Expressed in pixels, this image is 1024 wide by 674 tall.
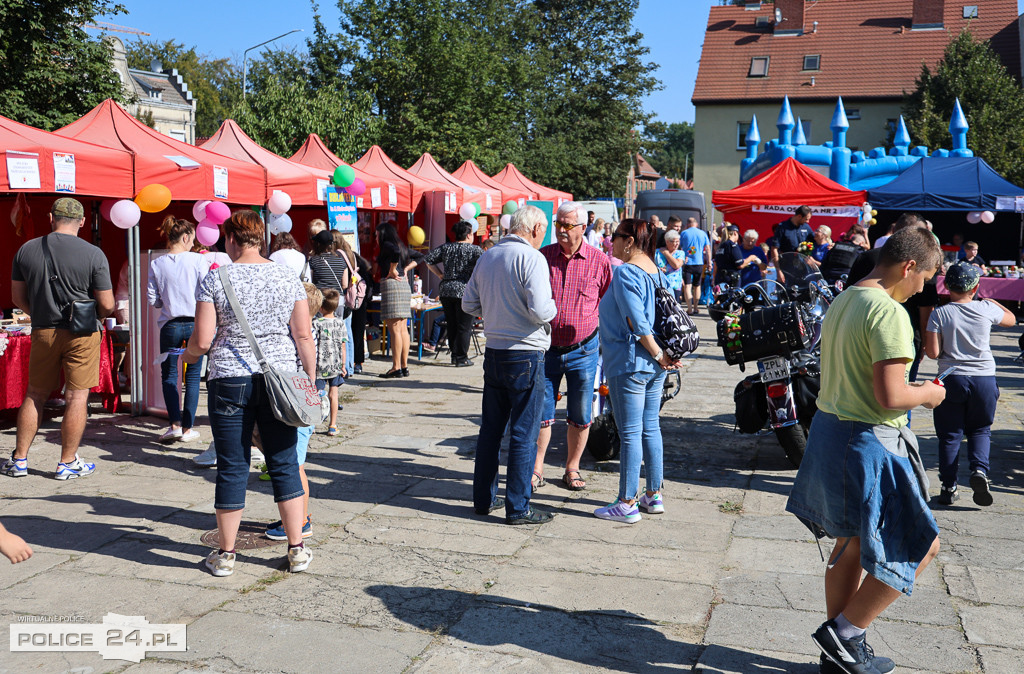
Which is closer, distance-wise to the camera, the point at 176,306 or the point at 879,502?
the point at 879,502

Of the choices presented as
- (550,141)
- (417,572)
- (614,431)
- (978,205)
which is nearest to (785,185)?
(978,205)

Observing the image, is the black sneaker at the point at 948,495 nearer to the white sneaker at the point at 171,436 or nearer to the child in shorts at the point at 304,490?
the child in shorts at the point at 304,490

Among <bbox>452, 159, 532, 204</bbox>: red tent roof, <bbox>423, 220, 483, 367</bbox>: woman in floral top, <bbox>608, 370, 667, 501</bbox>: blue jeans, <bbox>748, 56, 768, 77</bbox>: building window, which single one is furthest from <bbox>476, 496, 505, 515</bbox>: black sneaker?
<bbox>748, 56, 768, 77</bbox>: building window

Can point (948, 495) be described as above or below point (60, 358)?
below

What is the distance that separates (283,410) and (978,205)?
15.2m

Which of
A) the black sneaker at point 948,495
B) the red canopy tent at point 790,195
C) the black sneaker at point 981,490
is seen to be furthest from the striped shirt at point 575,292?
the red canopy tent at point 790,195

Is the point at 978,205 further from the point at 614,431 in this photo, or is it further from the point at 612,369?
the point at 612,369

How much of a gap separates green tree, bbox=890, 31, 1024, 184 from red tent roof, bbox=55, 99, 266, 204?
30.6m

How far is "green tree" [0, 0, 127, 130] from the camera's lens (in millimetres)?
14258

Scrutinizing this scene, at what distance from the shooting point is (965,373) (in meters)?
5.60

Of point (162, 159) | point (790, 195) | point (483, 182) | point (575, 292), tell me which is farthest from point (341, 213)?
point (790, 195)

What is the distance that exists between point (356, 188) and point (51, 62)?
7306 mm

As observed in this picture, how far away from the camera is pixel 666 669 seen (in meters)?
3.45

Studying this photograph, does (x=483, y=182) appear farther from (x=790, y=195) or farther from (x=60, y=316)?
(x=60, y=316)
